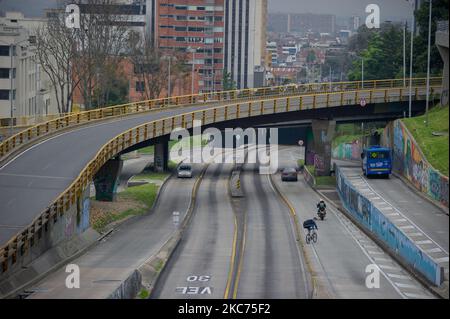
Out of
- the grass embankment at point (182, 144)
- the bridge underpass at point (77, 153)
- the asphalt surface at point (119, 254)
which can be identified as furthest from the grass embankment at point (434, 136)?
the grass embankment at point (182, 144)

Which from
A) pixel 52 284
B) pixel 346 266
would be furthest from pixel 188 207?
pixel 52 284

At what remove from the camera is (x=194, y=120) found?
305ft

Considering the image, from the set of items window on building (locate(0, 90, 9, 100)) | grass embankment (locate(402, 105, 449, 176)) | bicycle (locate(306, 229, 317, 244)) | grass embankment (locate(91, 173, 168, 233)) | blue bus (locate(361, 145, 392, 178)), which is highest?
window on building (locate(0, 90, 9, 100))

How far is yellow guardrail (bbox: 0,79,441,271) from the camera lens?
58.5 m

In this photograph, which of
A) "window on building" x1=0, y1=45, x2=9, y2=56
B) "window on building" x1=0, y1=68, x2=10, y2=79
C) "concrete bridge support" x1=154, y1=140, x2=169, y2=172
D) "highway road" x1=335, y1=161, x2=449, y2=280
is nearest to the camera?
"highway road" x1=335, y1=161, x2=449, y2=280

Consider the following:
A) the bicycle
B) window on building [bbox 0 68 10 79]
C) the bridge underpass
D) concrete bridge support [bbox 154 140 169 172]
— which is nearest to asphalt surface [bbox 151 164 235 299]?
the bicycle

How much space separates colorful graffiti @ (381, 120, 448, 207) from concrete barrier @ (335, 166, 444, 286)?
4665mm

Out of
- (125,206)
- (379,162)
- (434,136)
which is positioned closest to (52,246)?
(125,206)

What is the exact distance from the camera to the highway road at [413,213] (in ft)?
197

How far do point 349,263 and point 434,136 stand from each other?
2782cm

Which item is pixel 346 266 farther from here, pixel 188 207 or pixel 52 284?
pixel 188 207

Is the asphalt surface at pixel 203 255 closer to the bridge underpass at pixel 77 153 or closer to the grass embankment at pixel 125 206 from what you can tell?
the grass embankment at pixel 125 206

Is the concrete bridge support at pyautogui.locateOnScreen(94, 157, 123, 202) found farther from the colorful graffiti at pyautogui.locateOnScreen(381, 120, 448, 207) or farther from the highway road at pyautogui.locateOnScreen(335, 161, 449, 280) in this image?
the colorful graffiti at pyautogui.locateOnScreen(381, 120, 448, 207)
